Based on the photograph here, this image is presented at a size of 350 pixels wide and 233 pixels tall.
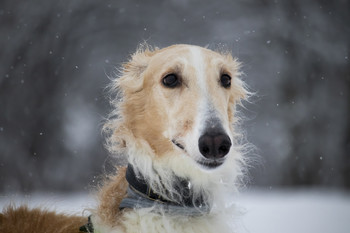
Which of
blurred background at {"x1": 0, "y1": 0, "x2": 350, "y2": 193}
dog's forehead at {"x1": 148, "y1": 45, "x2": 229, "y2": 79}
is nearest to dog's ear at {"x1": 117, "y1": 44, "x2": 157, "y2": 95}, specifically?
dog's forehead at {"x1": 148, "y1": 45, "x2": 229, "y2": 79}

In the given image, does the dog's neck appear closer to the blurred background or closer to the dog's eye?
the dog's eye

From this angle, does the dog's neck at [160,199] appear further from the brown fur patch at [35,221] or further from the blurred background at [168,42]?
the blurred background at [168,42]

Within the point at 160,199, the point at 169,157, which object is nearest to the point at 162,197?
the point at 160,199

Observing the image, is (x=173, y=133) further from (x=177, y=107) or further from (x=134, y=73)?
(x=134, y=73)

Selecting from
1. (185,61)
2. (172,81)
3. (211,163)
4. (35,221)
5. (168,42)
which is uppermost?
(168,42)

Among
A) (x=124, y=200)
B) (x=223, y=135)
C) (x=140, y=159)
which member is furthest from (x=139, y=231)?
(x=223, y=135)

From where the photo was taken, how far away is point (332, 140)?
12.6 metres

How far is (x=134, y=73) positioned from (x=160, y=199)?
1047 mm

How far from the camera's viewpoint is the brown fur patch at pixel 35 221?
2393mm

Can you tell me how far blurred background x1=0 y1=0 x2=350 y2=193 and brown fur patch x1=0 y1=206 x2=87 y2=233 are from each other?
9.54 meters

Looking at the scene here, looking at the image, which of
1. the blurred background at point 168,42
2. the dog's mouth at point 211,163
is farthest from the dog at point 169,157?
the blurred background at point 168,42

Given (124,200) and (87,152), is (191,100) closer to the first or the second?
(124,200)

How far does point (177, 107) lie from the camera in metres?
2.58

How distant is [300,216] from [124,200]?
6237 millimetres
